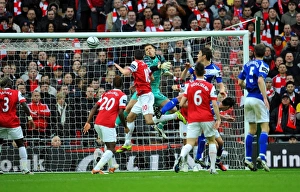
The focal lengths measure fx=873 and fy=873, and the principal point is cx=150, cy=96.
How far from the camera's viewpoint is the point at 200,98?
16.2 m

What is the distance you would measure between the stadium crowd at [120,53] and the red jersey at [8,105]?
1801 millimetres

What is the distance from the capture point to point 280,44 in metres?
24.6

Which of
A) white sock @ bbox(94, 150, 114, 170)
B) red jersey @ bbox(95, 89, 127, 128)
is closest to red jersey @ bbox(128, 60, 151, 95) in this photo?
red jersey @ bbox(95, 89, 127, 128)

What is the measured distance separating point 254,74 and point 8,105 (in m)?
5.49

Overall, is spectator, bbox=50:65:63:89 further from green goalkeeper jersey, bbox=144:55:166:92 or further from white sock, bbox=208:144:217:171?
white sock, bbox=208:144:217:171

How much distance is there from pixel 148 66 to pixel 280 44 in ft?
21.6

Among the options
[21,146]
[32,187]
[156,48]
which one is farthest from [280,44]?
[32,187]

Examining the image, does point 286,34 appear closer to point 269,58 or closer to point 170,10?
point 269,58

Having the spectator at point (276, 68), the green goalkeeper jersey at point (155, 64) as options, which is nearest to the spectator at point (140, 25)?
the spectator at point (276, 68)

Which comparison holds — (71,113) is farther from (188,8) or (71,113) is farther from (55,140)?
(188,8)

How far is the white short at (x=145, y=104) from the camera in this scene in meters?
19.0

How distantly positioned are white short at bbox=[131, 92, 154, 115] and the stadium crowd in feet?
5.53

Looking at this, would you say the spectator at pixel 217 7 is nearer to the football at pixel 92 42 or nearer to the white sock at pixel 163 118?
the white sock at pixel 163 118

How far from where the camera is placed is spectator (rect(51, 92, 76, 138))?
20828 mm
